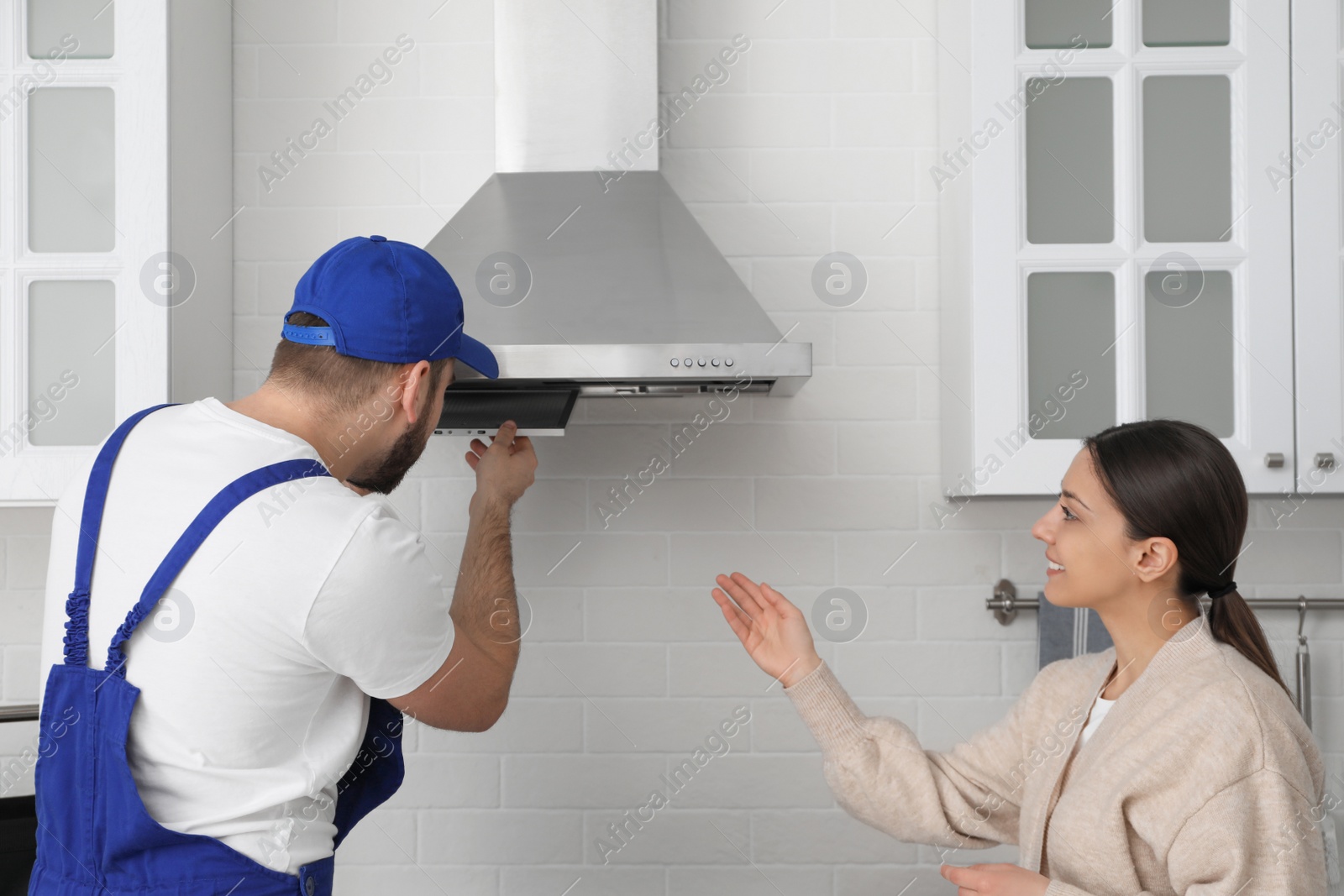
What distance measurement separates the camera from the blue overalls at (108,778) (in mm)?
976

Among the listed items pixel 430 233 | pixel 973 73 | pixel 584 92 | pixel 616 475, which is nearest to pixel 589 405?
pixel 616 475

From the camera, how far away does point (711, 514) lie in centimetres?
181

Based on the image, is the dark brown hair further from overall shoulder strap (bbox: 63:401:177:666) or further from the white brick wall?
overall shoulder strap (bbox: 63:401:177:666)

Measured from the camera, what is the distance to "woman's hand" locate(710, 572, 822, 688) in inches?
49.4

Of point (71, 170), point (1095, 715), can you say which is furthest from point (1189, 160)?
point (71, 170)

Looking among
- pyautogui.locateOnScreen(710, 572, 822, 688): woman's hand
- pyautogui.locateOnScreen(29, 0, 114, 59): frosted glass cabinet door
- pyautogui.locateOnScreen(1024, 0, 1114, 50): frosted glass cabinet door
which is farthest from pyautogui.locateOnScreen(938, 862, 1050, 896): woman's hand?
pyautogui.locateOnScreen(29, 0, 114, 59): frosted glass cabinet door

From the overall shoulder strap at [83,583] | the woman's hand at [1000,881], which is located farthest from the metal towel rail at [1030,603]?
the overall shoulder strap at [83,583]

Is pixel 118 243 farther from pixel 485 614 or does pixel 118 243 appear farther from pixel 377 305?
pixel 485 614

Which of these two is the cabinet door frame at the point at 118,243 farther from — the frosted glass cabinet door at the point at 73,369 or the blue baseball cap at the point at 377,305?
the blue baseball cap at the point at 377,305

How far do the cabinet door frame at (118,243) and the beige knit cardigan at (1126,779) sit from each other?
3.54 feet

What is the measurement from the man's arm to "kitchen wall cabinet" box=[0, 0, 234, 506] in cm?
52

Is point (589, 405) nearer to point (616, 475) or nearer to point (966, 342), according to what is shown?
point (616, 475)

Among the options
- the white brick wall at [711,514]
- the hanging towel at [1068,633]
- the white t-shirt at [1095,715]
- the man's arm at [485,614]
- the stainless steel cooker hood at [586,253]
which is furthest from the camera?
the white brick wall at [711,514]

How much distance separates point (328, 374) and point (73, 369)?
65 centimetres
